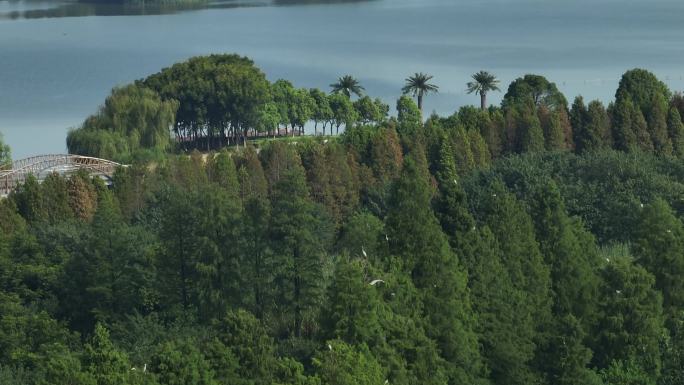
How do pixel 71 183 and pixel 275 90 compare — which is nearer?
pixel 71 183

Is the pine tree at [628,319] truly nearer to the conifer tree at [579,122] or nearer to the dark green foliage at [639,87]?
the conifer tree at [579,122]

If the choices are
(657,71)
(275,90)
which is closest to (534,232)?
(275,90)

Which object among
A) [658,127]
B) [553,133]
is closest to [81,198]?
[553,133]

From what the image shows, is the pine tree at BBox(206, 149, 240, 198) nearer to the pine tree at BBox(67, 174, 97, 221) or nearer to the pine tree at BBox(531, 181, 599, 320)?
the pine tree at BBox(67, 174, 97, 221)

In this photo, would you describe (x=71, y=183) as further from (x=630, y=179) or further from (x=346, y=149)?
(x=630, y=179)

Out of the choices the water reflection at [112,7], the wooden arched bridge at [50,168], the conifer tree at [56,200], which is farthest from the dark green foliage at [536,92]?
the water reflection at [112,7]
